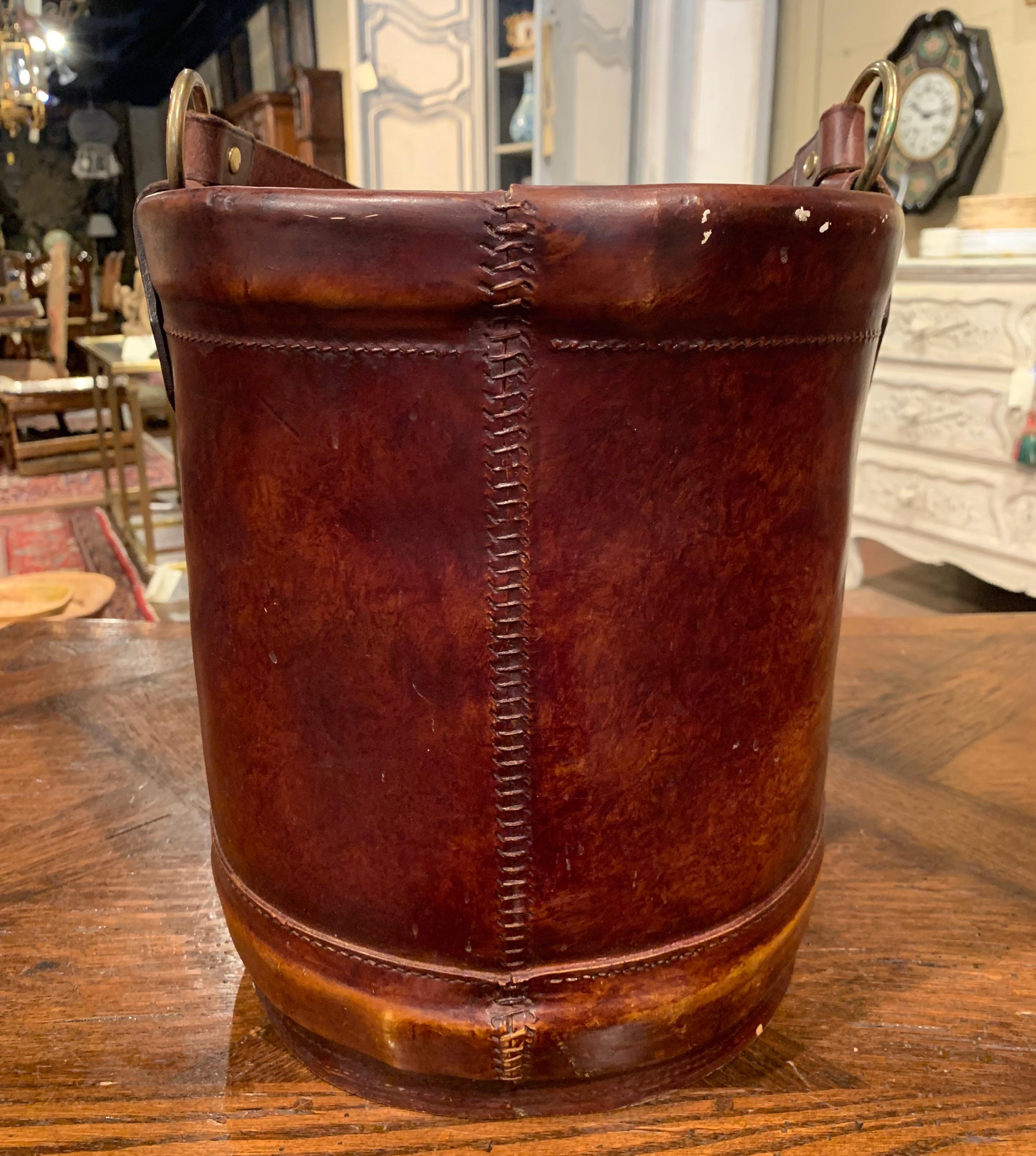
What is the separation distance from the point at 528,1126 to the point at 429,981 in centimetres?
10

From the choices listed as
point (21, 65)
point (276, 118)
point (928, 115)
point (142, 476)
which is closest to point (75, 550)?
point (142, 476)

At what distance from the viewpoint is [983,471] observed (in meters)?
2.22

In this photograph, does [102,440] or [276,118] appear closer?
[102,440]

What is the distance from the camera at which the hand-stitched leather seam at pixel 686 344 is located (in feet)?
1.43

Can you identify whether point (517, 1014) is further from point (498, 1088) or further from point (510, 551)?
point (510, 551)

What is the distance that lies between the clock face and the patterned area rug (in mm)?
2500

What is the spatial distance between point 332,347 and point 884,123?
31 cm

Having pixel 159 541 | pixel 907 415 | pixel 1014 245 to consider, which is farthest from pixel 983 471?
pixel 159 541

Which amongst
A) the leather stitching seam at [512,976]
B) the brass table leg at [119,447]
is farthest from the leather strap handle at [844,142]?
the brass table leg at [119,447]

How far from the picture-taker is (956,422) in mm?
2258

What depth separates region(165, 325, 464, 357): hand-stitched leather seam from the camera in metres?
0.44

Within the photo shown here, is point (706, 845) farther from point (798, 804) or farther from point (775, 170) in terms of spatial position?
point (775, 170)

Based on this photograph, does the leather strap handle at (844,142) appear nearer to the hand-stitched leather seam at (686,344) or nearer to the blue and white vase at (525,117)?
the hand-stitched leather seam at (686,344)

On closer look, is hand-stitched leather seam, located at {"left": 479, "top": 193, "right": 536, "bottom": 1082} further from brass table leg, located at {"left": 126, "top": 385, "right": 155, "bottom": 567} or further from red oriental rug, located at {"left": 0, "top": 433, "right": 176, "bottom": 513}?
→ red oriental rug, located at {"left": 0, "top": 433, "right": 176, "bottom": 513}
